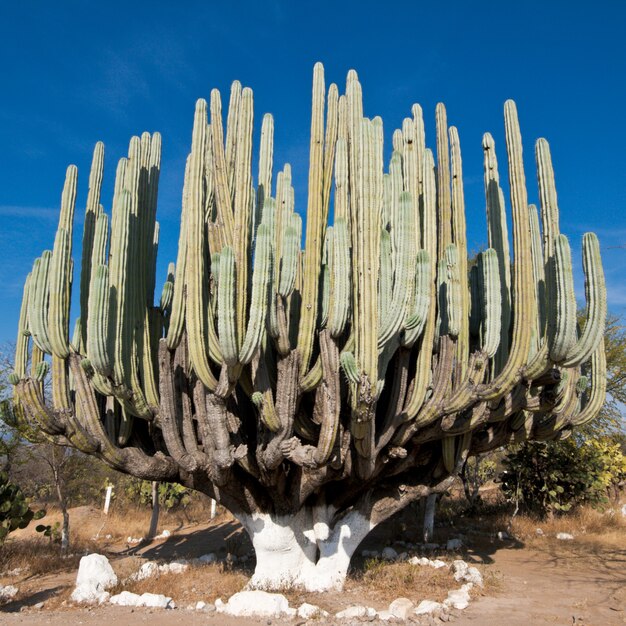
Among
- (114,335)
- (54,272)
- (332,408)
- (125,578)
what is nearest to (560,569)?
(332,408)

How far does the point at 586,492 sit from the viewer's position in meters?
12.2

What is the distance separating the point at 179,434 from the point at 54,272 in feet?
8.68

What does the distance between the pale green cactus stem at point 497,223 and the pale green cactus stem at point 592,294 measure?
4.88 feet

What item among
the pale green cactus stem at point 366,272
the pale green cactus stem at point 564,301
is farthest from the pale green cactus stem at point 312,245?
the pale green cactus stem at point 564,301

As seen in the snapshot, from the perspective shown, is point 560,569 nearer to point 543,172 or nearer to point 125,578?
point 543,172

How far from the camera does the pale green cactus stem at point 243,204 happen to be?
625 cm

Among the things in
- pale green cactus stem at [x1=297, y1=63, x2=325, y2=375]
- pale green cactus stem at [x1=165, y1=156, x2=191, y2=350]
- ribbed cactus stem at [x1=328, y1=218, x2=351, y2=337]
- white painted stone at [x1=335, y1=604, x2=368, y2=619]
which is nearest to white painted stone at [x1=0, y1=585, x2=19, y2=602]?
pale green cactus stem at [x1=165, y1=156, x2=191, y2=350]

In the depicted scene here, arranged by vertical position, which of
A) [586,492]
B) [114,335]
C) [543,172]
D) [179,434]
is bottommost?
[586,492]

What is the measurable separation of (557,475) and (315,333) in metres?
8.05

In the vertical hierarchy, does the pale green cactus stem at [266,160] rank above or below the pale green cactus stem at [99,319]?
above

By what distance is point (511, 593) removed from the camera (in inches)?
275

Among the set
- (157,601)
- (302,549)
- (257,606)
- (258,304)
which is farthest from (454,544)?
(258,304)

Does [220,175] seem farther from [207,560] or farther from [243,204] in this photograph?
[207,560]

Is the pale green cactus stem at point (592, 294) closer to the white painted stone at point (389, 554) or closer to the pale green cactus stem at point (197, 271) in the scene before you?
the pale green cactus stem at point (197, 271)
